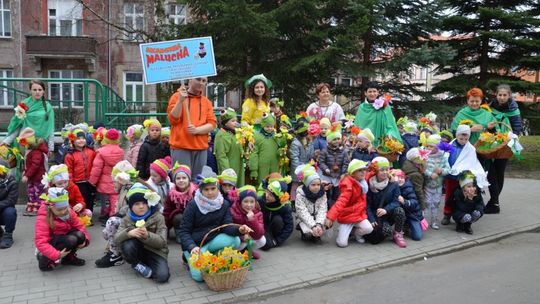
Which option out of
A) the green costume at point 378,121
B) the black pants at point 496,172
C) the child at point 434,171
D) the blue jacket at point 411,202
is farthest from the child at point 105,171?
the black pants at point 496,172

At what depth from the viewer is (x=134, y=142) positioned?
23.2 ft

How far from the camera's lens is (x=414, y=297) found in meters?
4.33

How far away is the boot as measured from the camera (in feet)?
18.5

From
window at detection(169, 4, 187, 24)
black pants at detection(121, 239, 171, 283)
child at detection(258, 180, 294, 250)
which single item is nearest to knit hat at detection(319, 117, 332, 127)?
child at detection(258, 180, 294, 250)

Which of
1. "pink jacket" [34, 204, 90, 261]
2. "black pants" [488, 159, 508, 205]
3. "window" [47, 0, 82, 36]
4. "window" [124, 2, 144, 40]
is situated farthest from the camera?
"window" [47, 0, 82, 36]

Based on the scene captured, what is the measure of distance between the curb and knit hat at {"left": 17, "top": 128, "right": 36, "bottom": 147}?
14.1ft

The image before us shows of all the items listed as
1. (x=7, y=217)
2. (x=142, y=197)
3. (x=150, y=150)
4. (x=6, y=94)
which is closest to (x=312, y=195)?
(x=142, y=197)

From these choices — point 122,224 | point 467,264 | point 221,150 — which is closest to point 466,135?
point 467,264

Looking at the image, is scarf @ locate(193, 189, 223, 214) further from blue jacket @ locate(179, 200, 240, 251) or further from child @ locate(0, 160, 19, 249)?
child @ locate(0, 160, 19, 249)

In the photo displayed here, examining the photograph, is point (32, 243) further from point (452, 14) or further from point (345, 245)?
point (452, 14)

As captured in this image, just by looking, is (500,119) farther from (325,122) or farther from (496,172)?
(325,122)

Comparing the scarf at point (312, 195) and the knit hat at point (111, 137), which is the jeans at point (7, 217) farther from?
the scarf at point (312, 195)

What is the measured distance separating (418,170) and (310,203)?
1.81 meters

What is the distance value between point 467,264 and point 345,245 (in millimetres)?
1488
